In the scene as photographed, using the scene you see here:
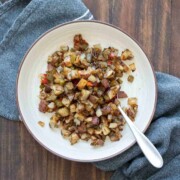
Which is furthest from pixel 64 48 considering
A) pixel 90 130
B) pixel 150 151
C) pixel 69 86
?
pixel 150 151

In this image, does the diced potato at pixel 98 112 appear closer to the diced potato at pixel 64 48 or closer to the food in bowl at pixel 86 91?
the food in bowl at pixel 86 91

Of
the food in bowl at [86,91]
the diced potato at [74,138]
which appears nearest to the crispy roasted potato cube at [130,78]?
the food in bowl at [86,91]

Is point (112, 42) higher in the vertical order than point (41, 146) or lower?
higher

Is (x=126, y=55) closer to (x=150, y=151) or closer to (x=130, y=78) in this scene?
(x=130, y=78)

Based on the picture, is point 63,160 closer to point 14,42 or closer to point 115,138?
point 115,138

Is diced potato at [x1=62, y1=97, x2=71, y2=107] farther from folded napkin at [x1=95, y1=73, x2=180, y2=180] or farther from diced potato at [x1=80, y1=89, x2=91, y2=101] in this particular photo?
folded napkin at [x1=95, y1=73, x2=180, y2=180]

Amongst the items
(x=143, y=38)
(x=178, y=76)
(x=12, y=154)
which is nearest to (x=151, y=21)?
(x=143, y=38)
